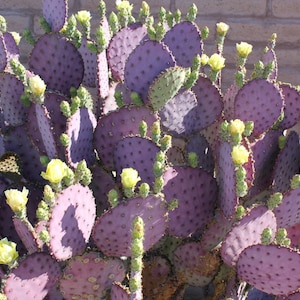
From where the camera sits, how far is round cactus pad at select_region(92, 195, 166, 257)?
1.23 m

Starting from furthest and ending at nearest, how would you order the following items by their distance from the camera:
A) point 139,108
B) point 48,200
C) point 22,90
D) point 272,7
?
point 272,7
point 22,90
point 139,108
point 48,200

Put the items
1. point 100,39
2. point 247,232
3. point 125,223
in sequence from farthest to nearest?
point 100,39 < point 247,232 < point 125,223

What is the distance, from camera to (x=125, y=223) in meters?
1.24

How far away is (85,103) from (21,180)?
36 centimetres

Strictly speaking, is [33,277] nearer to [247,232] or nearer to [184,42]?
[247,232]

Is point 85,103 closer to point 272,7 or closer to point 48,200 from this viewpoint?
point 48,200

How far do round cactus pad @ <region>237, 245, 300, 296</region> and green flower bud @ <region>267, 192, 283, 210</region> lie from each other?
12 cm

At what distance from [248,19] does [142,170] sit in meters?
1.99

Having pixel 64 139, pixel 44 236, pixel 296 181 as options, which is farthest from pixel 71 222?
pixel 296 181

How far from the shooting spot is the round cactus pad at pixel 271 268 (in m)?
1.27

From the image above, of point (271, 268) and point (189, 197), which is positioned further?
point (189, 197)

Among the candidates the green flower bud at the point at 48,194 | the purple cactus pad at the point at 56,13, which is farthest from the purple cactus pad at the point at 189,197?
the purple cactus pad at the point at 56,13

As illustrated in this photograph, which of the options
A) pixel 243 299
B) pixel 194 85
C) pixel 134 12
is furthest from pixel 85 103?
pixel 134 12

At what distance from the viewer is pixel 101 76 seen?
5.03ft
